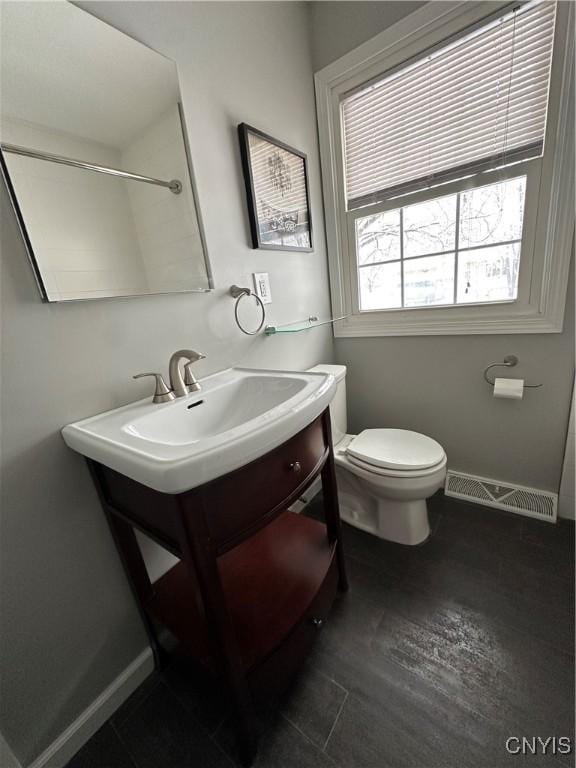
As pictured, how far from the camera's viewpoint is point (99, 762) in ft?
2.60

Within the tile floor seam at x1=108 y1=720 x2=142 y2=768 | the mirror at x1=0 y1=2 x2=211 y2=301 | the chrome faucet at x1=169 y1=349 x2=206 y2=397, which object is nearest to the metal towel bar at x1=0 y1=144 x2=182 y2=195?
the mirror at x1=0 y1=2 x2=211 y2=301

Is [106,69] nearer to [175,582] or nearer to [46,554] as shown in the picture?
[46,554]

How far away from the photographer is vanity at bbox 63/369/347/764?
575mm

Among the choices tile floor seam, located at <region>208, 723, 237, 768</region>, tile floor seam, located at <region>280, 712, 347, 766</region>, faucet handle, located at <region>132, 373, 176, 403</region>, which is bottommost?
tile floor seam, located at <region>280, 712, 347, 766</region>

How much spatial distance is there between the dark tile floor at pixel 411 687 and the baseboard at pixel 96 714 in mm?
23

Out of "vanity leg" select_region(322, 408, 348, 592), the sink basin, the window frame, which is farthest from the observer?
the window frame

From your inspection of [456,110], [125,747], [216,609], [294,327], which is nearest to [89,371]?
[216,609]

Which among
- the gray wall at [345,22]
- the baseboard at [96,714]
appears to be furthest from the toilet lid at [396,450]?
the gray wall at [345,22]

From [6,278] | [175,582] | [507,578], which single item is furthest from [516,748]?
[6,278]

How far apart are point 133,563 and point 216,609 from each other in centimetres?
42

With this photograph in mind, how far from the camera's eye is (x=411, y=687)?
879 mm

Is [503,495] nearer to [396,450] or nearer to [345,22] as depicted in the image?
[396,450]

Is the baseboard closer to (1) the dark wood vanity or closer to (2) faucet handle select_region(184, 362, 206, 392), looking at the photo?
(1) the dark wood vanity

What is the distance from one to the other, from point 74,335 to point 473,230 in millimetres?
1616
